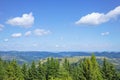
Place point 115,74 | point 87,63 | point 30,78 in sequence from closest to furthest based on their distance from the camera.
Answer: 1. point 87,63
2. point 115,74
3. point 30,78

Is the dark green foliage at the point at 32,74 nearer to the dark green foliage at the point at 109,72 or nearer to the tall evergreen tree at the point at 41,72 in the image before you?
the tall evergreen tree at the point at 41,72

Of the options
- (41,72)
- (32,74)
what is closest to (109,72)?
(41,72)

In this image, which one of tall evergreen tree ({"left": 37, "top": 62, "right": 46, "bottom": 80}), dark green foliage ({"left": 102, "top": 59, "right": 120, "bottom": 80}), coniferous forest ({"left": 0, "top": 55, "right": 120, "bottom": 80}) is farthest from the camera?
tall evergreen tree ({"left": 37, "top": 62, "right": 46, "bottom": 80})

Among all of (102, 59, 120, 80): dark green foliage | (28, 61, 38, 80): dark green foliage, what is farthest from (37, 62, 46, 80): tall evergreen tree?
(102, 59, 120, 80): dark green foliage

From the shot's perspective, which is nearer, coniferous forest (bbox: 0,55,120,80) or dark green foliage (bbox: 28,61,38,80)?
coniferous forest (bbox: 0,55,120,80)

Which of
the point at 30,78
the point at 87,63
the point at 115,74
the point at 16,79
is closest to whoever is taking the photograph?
the point at 87,63

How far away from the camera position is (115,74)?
73625 mm

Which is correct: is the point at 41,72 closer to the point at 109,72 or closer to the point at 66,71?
the point at 109,72

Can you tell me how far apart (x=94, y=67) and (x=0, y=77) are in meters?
59.2

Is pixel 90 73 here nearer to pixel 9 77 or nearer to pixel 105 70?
pixel 105 70

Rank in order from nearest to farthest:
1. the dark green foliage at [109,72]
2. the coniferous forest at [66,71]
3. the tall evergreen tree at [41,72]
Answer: the coniferous forest at [66,71]
the dark green foliage at [109,72]
the tall evergreen tree at [41,72]

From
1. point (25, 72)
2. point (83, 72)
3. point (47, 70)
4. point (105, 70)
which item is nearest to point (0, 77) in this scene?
point (25, 72)

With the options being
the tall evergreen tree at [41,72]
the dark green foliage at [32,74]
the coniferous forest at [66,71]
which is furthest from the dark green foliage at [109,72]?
the dark green foliage at [32,74]

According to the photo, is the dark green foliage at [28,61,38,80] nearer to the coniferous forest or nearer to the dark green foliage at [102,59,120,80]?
the coniferous forest
